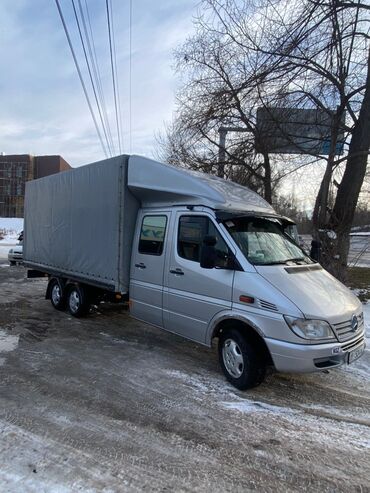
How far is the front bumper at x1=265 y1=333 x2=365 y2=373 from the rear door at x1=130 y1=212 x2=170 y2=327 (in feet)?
6.94

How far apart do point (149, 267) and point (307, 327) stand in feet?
9.01

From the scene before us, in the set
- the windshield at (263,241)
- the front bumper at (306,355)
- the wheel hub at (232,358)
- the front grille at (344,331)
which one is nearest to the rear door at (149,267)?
the windshield at (263,241)

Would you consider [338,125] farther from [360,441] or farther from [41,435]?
[41,435]

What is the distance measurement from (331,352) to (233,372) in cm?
120

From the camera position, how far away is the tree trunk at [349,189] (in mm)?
10906

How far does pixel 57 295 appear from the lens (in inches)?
358

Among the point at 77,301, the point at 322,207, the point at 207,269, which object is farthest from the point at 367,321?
the point at 77,301

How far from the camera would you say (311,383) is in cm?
530

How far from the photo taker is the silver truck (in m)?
4.54

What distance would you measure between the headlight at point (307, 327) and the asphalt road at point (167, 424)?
840mm

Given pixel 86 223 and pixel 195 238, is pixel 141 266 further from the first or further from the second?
pixel 86 223

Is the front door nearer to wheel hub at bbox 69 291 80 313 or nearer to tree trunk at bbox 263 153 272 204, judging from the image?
wheel hub at bbox 69 291 80 313

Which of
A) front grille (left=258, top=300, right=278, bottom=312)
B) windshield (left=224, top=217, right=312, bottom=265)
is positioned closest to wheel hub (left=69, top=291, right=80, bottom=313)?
windshield (left=224, top=217, right=312, bottom=265)

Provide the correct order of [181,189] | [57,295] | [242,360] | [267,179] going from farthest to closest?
[267,179] < [57,295] < [181,189] < [242,360]
